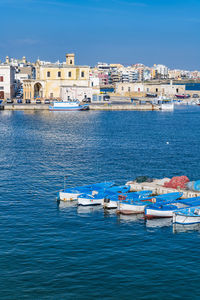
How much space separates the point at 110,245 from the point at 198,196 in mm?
10208

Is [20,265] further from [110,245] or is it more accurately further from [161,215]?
[161,215]

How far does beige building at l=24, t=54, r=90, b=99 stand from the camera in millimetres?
131175

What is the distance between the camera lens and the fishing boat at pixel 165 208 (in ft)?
104

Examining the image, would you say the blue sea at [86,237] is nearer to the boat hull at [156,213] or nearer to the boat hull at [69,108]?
the boat hull at [156,213]

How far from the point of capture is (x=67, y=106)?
121m

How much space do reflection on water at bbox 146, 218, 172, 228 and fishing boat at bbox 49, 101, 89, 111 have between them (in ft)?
296

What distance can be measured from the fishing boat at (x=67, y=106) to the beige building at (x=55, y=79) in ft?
36.6

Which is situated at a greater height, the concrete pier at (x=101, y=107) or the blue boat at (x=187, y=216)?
the concrete pier at (x=101, y=107)

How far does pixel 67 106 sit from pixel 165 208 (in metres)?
91.3

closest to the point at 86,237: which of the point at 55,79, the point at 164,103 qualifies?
the point at 55,79

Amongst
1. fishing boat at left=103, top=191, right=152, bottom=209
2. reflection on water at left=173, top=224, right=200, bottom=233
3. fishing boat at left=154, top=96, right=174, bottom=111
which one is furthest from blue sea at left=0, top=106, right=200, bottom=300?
fishing boat at left=154, top=96, right=174, bottom=111

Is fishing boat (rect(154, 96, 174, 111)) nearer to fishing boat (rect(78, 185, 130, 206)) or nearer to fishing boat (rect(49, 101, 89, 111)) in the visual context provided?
fishing boat (rect(49, 101, 89, 111))

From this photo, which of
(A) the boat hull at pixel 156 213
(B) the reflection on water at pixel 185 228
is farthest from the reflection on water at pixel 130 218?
(B) the reflection on water at pixel 185 228

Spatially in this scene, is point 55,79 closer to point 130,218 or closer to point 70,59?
point 70,59
